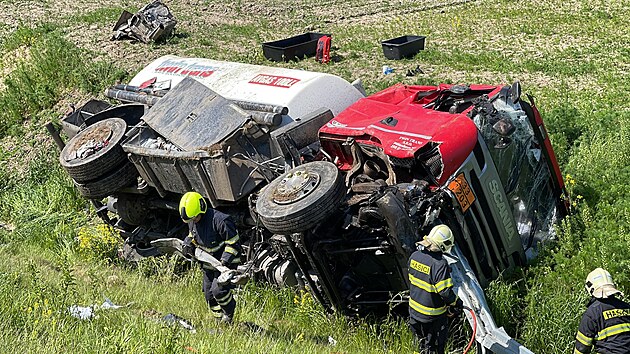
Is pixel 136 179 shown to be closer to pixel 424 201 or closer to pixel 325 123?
pixel 325 123

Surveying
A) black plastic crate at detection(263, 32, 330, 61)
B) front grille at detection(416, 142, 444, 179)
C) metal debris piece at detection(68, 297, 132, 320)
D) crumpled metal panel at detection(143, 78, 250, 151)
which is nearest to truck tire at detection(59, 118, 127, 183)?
crumpled metal panel at detection(143, 78, 250, 151)

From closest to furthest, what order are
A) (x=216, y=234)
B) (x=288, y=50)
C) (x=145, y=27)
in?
(x=216, y=234), (x=288, y=50), (x=145, y=27)

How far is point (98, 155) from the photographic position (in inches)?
259

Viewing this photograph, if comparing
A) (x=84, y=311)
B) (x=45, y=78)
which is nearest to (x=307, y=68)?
(x=45, y=78)

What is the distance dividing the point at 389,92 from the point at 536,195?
1812 millimetres

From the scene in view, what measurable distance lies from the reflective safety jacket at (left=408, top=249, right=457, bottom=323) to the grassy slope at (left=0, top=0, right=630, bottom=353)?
61 centimetres

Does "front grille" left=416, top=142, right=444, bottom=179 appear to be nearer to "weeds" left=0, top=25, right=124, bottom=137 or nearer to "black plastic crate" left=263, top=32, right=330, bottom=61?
"black plastic crate" left=263, top=32, right=330, bottom=61

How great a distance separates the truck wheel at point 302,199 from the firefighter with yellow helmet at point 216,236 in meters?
0.66

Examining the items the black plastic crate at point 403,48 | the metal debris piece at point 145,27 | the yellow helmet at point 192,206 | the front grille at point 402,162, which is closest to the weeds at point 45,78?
the metal debris piece at point 145,27

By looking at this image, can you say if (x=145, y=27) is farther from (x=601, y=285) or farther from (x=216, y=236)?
(x=601, y=285)

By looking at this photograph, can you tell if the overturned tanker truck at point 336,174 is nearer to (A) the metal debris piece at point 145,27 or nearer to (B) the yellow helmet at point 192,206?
(B) the yellow helmet at point 192,206

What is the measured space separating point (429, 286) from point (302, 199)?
1.14 m

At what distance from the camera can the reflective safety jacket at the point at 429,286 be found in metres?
4.57

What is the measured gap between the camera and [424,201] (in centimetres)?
473
